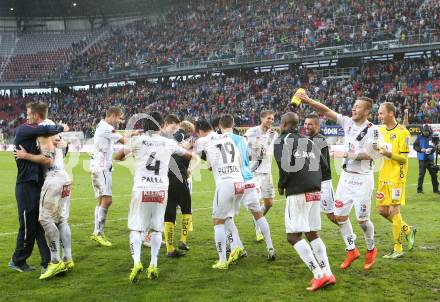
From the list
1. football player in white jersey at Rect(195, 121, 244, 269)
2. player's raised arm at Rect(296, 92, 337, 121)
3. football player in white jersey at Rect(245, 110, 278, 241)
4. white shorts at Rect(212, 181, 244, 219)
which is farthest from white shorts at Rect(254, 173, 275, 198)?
player's raised arm at Rect(296, 92, 337, 121)

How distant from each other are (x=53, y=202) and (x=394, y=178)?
17.3 ft

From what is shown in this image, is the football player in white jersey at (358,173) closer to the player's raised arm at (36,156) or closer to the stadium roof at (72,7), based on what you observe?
the player's raised arm at (36,156)

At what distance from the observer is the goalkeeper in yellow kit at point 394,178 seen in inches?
318

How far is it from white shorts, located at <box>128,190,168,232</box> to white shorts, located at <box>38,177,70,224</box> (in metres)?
1.06

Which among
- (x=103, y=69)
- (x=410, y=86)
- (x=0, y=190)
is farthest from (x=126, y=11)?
(x=0, y=190)

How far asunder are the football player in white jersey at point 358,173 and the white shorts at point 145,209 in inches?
105

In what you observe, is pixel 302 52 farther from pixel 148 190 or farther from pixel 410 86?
pixel 148 190

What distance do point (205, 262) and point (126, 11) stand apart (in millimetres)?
66180

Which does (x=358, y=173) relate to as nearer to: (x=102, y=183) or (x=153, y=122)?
(x=153, y=122)

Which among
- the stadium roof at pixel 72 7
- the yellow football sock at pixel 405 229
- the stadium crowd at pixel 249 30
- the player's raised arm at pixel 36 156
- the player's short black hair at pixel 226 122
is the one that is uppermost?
the stadium roof at pixel 72 7

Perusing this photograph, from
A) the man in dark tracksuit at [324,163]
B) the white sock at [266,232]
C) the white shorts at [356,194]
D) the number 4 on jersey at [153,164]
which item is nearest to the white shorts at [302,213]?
the white shorts at [356,194]

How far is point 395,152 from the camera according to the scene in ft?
26.8

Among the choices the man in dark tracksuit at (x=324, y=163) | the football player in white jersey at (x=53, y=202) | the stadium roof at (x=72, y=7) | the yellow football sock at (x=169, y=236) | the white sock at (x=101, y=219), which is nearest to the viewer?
the football player in white jersey at (x=53, y=202)

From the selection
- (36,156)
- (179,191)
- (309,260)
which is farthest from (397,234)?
(36,156)
